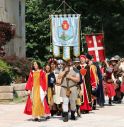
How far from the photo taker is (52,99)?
56.5ft

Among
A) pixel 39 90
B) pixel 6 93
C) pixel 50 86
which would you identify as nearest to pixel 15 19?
pixel 6 93

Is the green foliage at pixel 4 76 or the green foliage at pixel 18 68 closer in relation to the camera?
the green foliage at pixel 4 76

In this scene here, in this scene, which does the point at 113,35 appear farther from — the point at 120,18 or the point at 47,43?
the point at 47,43

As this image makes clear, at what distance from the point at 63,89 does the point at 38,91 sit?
699mm

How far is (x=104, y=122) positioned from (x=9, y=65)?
13.2m

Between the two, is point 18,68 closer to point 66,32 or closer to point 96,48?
point 66,32

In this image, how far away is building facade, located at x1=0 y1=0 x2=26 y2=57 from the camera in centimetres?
3409

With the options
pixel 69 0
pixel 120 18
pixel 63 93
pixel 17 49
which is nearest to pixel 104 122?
pixel 63 93

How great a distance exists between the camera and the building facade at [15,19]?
34.1 meters

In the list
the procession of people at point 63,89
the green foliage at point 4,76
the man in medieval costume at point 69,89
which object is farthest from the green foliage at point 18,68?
the man in medieval costume at point 69,89

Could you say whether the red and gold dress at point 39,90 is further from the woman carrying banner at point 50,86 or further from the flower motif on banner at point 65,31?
the flower motif on banner at point 65,31

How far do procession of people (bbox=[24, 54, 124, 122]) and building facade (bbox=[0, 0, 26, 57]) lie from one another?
1492 cm

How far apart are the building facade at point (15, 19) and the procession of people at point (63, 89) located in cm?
1492

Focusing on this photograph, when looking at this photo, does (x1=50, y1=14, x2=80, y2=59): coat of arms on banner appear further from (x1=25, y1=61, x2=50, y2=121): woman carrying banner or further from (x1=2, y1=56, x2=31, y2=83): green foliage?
(x1=25, y1=61, x2=50, y2=121): woman carrying banner
